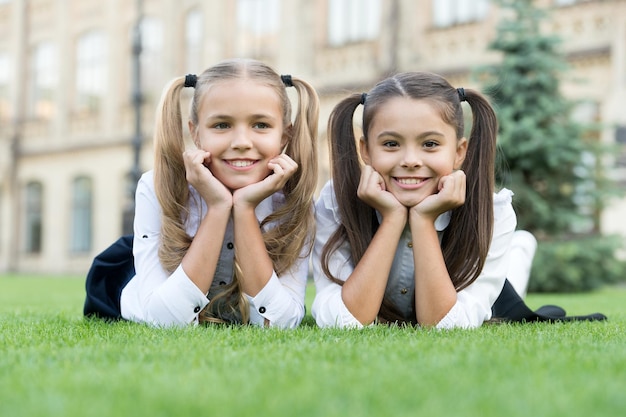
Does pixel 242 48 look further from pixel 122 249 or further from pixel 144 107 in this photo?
pixel 122 249

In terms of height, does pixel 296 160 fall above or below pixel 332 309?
above

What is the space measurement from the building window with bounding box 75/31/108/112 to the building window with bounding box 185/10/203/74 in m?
3.58

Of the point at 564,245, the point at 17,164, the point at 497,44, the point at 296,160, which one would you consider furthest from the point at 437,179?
the point at 17,164

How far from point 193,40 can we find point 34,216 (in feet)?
28.7

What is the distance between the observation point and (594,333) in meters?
3.46

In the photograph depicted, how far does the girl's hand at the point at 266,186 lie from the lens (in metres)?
3.64

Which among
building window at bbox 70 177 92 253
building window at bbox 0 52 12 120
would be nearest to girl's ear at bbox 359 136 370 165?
building window at bbox 70 177 92 253

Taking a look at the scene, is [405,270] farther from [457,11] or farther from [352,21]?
[352,21]

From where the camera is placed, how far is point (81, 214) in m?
26.4

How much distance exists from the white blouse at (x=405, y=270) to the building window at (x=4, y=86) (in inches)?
1059

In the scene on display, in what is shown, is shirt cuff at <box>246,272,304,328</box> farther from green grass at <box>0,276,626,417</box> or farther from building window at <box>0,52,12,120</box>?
building window at <box>0,52,12,120</box>

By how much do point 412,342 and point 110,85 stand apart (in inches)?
947

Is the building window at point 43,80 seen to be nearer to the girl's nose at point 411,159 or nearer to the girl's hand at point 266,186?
the girl's hand at point 266,186

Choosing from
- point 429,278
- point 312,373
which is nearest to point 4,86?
point 429,278
